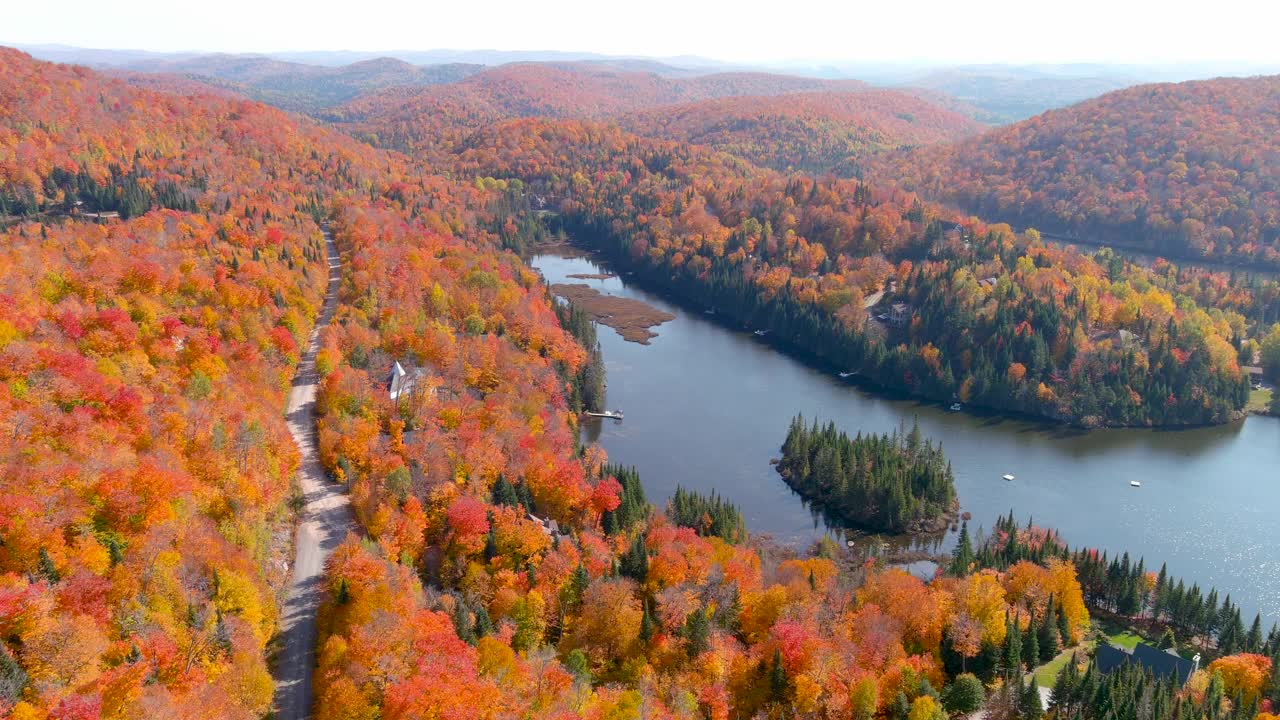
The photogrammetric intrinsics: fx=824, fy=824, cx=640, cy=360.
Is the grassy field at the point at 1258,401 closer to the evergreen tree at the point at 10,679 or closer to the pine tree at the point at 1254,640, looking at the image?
the pine tree at the point at 1254,640

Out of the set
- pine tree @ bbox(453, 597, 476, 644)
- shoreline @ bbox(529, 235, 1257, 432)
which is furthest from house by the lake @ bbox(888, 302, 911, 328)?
pine tree @ bbox(453, 597, 476, 644)

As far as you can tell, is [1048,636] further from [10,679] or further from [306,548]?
[10,679]

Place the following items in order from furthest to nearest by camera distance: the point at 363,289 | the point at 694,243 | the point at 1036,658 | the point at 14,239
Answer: the point at 694,243 < the point at 363,289 < the point at 14,239 < the point at 1036,658

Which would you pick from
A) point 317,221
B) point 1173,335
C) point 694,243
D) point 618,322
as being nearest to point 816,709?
point 1173,335

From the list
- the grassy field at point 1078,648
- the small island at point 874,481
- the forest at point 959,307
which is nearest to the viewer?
the grassy field at point 1078,648

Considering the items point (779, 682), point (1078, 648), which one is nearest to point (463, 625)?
point (779, 682)

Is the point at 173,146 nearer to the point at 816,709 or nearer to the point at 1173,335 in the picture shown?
the point at 816,709

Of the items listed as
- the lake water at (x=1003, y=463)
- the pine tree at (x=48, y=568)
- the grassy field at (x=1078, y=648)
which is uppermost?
the pine tree at (x=48, y=568)

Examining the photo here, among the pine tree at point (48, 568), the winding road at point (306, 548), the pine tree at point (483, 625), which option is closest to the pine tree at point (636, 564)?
the pine tree at point (483, 625)
